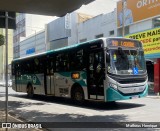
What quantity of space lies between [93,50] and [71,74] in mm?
2322

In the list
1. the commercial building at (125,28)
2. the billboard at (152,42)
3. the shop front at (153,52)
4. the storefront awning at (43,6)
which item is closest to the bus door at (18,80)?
the commercial building at (125,28)

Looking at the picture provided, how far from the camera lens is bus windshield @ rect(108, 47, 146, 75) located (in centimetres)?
1355

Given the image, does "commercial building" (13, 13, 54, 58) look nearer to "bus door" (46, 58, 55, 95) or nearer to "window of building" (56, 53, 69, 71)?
"bus door" (46, 58, 55, 95)

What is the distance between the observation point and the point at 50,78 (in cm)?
1839

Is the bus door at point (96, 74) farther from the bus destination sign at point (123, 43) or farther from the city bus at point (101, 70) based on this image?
the bus destination sign at point (123, 43)

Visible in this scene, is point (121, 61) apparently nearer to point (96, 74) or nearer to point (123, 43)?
point (123, 43)

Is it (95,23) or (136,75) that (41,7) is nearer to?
(136,75)

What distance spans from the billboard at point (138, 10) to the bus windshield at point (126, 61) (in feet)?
44.2

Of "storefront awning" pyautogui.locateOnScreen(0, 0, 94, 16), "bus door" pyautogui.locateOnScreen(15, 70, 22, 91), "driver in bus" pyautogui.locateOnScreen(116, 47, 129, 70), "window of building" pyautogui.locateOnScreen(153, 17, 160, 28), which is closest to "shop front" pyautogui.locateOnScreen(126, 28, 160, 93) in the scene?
"window of building" pyautogui.locateOnScreen(153, 17, 160, 28)

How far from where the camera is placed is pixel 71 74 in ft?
52.9

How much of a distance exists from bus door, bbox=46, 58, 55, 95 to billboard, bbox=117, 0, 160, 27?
12.5 meters

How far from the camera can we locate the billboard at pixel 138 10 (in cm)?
2756

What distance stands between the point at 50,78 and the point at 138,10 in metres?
14.6

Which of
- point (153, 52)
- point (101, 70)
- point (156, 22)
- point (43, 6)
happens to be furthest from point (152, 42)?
point (43, 6)
